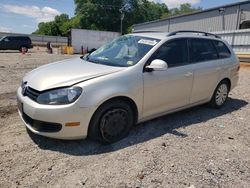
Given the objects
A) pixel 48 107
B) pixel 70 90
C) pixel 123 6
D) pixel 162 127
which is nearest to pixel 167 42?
pixel 162 127

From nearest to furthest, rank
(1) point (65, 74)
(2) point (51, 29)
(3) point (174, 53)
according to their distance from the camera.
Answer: (1) point (65, 74), (3) point (174, 53), (2) point (51, 29)

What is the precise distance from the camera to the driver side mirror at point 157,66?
3979 millimetres

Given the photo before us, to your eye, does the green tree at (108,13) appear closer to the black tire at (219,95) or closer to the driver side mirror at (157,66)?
the black tire at (219,95)

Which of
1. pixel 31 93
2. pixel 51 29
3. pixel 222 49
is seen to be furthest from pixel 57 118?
pixel 51 29

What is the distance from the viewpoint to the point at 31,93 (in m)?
3.65

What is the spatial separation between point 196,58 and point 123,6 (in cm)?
6638

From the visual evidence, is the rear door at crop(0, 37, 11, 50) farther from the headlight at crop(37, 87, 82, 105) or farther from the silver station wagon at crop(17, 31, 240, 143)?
the headlight at crop(37, 87, 82, 105)

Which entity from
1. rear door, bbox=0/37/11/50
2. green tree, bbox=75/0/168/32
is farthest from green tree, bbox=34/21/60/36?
rear door, bbox=0/37/11/50

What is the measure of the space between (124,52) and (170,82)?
0.93m

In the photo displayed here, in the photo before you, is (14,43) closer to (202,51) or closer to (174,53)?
(202,51)

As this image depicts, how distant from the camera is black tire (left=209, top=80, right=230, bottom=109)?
227 inches

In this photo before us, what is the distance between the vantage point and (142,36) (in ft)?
15.7

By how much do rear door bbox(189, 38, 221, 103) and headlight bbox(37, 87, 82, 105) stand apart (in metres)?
2.49

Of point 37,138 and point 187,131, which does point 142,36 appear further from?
point 37,138
